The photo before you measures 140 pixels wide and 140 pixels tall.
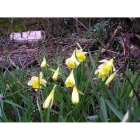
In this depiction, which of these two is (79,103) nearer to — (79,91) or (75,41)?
(79,91)

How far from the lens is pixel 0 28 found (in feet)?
11.6

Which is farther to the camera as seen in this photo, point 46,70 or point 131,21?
point 131,21

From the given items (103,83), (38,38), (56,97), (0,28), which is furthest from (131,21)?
(0,28)

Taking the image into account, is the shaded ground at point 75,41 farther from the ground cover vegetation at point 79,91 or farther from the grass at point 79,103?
the grass at point 79,103

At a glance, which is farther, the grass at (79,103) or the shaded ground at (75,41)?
the shaded ground at (75,41)

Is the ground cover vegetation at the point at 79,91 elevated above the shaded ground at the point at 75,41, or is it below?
below

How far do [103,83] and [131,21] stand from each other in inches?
37.9

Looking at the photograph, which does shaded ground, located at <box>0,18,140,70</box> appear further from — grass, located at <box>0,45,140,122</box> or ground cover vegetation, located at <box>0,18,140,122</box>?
grass, located at <box>0,45,140,122</box>

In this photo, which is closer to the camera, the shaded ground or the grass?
the grass

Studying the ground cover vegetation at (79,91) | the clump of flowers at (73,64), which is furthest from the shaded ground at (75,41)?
the clump of flowers at (73,64)

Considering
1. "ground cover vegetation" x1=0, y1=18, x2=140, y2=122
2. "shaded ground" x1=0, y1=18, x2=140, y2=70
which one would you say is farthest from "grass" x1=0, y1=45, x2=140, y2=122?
"shaded ground" x1=0, y1=18, x2=140, y2=70

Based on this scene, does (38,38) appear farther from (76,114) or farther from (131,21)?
(76,114)

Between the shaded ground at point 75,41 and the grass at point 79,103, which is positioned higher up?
the shaded ground at point 75,41
